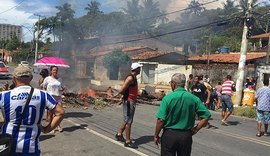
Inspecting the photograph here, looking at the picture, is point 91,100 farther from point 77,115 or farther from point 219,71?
point 219,71

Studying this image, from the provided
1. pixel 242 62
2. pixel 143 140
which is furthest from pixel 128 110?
pixel 242 62

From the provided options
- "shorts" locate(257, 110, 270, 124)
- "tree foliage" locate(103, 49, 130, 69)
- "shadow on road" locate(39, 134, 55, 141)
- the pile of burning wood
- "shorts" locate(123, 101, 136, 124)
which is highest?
"tree foliage" locate(103, 49, 130, 69)

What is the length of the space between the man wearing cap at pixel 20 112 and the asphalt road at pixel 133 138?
3.45 metres

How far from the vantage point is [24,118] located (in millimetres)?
3414

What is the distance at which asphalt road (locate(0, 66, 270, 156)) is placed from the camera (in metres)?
7.24

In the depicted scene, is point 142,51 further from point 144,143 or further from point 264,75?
point 144,143

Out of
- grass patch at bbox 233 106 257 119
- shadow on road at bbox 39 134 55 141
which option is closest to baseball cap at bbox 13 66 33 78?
shadow on road at bbox 39 134 55 141

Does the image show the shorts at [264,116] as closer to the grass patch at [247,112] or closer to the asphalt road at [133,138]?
the asphalt road at [133,138]

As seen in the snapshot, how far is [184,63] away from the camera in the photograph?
3803 centimetres

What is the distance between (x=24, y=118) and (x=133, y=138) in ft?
17.6

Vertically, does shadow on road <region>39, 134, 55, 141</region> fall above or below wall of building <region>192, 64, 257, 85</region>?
below

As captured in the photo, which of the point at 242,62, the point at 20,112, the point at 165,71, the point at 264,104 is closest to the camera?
the point at 20,112

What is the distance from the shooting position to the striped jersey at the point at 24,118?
3.39 m

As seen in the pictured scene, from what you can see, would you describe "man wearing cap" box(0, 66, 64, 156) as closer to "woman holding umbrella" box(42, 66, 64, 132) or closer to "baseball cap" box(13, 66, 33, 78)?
"baseball cap" box(13, 66, 33, 78)
